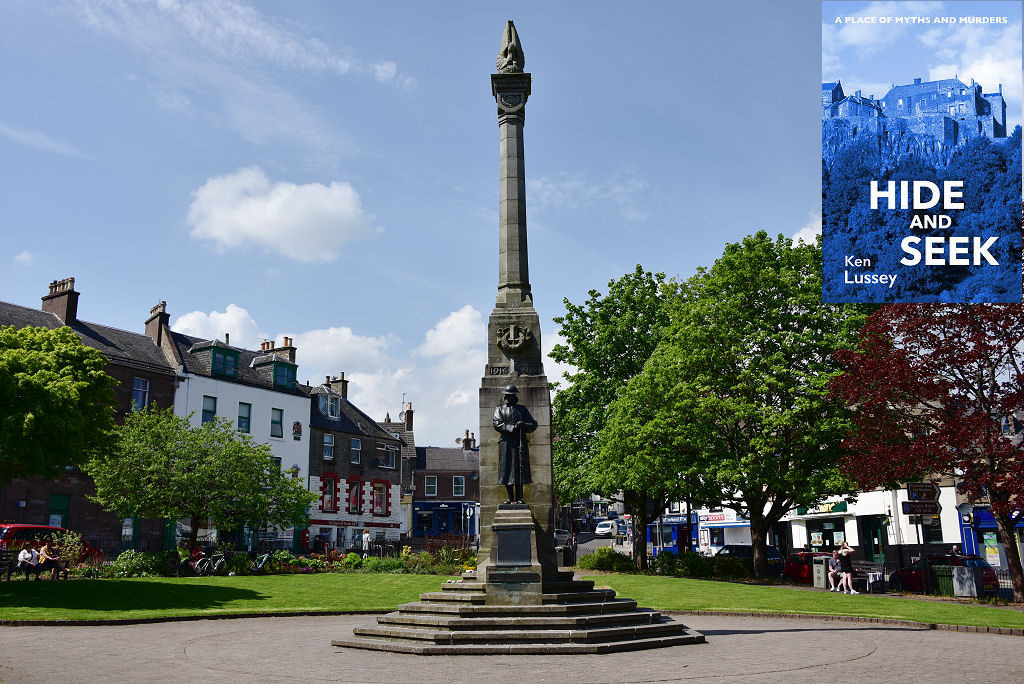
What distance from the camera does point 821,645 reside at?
42.6 feet

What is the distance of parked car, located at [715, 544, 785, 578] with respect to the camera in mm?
32812

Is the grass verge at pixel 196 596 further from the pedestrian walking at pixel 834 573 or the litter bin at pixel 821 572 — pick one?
the litter bin at pixel 821 572

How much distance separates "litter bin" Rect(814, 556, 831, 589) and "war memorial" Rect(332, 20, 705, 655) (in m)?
14.4

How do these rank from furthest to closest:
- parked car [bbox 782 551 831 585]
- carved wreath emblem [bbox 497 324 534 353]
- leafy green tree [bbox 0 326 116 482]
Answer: parked car [bbox 782 551 831 585], leafy green tree [bbox 0 326 116 482], carved wreath emblem [bbox 497 324 534 353]

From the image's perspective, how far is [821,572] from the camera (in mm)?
27719

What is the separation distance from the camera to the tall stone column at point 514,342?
1680cm

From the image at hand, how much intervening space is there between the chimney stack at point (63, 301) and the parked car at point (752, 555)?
32849mm

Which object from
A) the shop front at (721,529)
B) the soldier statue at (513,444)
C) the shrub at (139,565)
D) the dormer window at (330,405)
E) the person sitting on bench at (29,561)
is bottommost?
the shop front at (721,529)

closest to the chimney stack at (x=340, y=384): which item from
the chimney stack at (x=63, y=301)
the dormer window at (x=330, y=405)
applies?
the dormer window at (x=330, y=405)

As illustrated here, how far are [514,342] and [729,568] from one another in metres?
18.4

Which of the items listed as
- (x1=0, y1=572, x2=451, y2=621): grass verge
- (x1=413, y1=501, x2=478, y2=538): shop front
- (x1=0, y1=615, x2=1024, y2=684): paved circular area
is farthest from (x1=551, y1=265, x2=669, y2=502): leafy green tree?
(x1=413, y1=501, x2=478, y2=538): shop front

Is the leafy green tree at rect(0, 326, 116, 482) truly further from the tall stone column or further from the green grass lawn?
the tall stone column

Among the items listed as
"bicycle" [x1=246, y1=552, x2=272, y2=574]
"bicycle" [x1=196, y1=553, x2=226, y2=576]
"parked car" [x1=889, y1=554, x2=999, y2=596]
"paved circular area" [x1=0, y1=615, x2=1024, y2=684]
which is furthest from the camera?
"bicycle" [x1=246, y1=552, x2=272, y2=574]

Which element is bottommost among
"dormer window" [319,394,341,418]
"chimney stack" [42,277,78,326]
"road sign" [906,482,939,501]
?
"road sign" [906,482,939,501]
